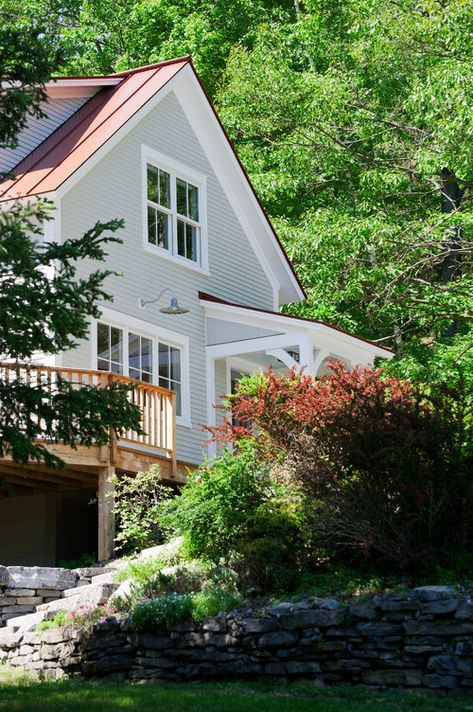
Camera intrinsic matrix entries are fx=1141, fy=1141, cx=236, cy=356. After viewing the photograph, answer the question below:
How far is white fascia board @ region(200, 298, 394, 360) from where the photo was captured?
1822cm

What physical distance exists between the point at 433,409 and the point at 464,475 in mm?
970

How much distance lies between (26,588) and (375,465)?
4.91m

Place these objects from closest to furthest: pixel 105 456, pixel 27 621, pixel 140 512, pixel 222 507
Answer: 1. pixel 222 507
2. pixel 27 621
3. pixel 140 512
4. pixel 105 456

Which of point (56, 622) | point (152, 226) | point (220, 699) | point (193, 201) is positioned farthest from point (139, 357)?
point (220, 699)

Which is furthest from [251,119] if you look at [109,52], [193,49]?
[109,52]

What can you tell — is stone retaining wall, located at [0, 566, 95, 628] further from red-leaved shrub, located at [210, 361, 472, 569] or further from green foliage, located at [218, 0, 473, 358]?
green foliage, located at [218, 0, 473, 358]

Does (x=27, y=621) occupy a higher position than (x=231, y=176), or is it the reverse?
(x=231, y=176)

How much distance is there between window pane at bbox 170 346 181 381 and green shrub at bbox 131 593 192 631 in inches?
310

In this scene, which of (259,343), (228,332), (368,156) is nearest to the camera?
(259,343)

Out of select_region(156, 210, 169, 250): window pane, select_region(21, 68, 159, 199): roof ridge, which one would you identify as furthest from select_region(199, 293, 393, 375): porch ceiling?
select_region(21, 68, 159, 199): roof ridge

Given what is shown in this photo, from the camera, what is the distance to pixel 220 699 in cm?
948

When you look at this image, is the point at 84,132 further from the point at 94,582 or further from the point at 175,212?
the point at 94,582

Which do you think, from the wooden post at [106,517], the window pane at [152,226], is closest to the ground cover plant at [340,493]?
the wooden post at [106,517]

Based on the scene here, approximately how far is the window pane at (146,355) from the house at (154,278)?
0.07 ft
